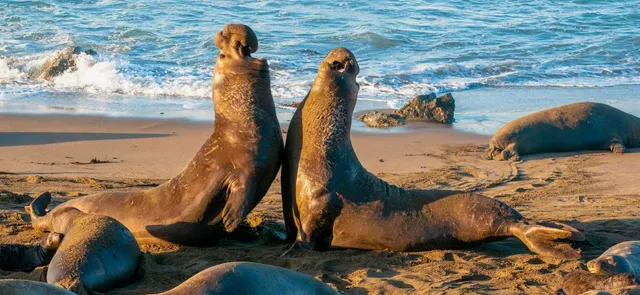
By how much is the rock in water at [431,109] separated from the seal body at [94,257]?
8040 mm

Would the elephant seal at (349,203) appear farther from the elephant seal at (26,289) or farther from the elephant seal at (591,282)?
the elephant seal at (26,289)

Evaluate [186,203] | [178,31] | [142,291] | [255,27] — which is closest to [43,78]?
[178,31]

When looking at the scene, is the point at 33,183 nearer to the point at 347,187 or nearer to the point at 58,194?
the point at 58,194

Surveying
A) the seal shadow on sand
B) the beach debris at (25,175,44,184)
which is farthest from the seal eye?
the seal shadow on sand

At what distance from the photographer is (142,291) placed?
598 centimetres

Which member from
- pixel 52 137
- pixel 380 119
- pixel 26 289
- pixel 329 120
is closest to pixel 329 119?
pixel 329 120

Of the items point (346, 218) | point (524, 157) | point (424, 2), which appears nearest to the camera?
point (346, 218)

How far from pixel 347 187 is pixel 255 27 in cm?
1727

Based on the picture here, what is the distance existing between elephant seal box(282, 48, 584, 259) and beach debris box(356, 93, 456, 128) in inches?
244

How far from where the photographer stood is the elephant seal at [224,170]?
7.39 metres

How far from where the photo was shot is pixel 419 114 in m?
14.3

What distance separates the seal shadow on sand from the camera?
12047mm

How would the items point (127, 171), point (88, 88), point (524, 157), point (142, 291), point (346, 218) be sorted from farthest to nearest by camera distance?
point (88, 88), point (524, 157), point (127, 171), point (346, 218), point (142, 291)

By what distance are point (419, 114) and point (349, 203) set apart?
7.18 metres
